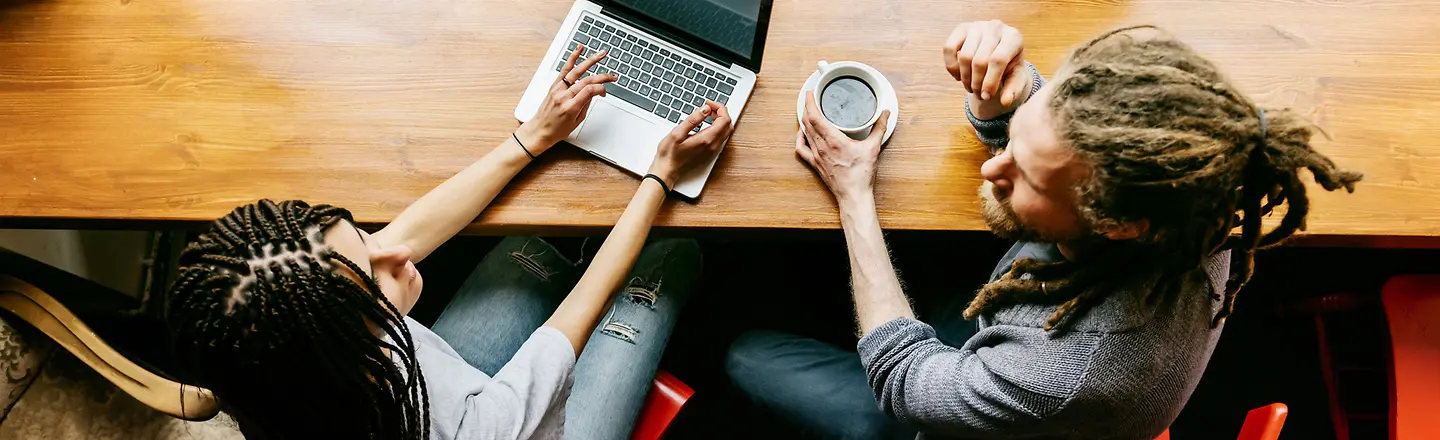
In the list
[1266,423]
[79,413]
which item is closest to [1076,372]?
[1266,423]

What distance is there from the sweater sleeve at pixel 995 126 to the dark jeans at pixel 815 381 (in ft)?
1.18

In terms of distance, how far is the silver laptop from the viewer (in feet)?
3.67

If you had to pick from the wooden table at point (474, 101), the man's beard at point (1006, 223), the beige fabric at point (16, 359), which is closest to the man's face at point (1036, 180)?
the man's beard at point (1006, 223)

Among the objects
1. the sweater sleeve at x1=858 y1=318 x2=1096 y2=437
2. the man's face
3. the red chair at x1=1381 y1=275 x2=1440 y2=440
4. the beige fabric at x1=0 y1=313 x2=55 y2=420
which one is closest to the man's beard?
the man's face

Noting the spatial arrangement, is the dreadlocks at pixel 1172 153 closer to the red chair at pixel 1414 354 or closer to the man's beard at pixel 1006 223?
the man's beard at pixel 1006 223

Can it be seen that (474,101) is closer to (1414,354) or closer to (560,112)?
(560,112)

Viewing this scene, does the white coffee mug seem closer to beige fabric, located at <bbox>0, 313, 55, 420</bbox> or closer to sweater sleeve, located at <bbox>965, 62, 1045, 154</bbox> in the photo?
sweater sleeve, located at <bbox>965, 62, 1045, 154</bbox>

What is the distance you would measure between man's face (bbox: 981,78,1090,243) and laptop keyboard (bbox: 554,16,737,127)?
0.39 m

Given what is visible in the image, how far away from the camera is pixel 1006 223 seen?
3.27 ft

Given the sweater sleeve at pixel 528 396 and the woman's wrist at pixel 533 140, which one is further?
the woman's wrist at pixel 533 140

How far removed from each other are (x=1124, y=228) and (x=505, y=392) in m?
0.72

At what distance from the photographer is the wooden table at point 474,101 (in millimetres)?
1095

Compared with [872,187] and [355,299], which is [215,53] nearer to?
[355,299]

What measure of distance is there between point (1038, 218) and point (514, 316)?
0.80 m
